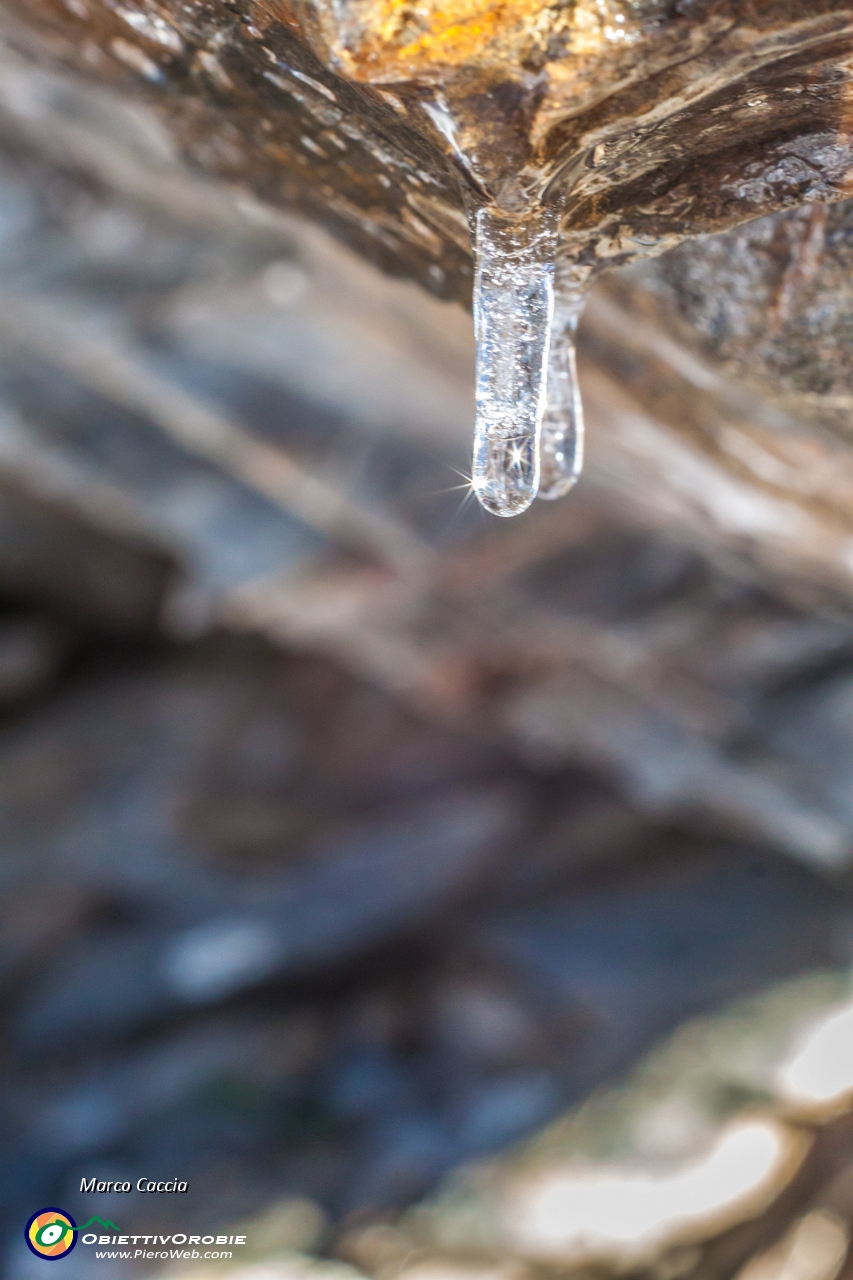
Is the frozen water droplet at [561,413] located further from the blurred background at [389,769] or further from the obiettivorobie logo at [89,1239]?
the obiettivorobie logo at [89,1239]

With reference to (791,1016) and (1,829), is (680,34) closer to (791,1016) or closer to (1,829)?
(791,1016)

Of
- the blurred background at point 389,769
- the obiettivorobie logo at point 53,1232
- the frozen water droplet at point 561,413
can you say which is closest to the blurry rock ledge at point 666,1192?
the blurred background at point 389,769

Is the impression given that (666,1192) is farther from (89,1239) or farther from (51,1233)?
(51,1233)

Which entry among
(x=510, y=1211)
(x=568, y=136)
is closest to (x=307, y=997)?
(x=510, y=1211)

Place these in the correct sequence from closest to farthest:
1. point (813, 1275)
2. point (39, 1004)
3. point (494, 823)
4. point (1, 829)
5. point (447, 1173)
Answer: point (813, 1275)
point (447, 1173)
point (39, 1004)
point (1, 829)
point (494, 823)

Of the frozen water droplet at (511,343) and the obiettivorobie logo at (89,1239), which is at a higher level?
the frozen water droplet at (511,343)
